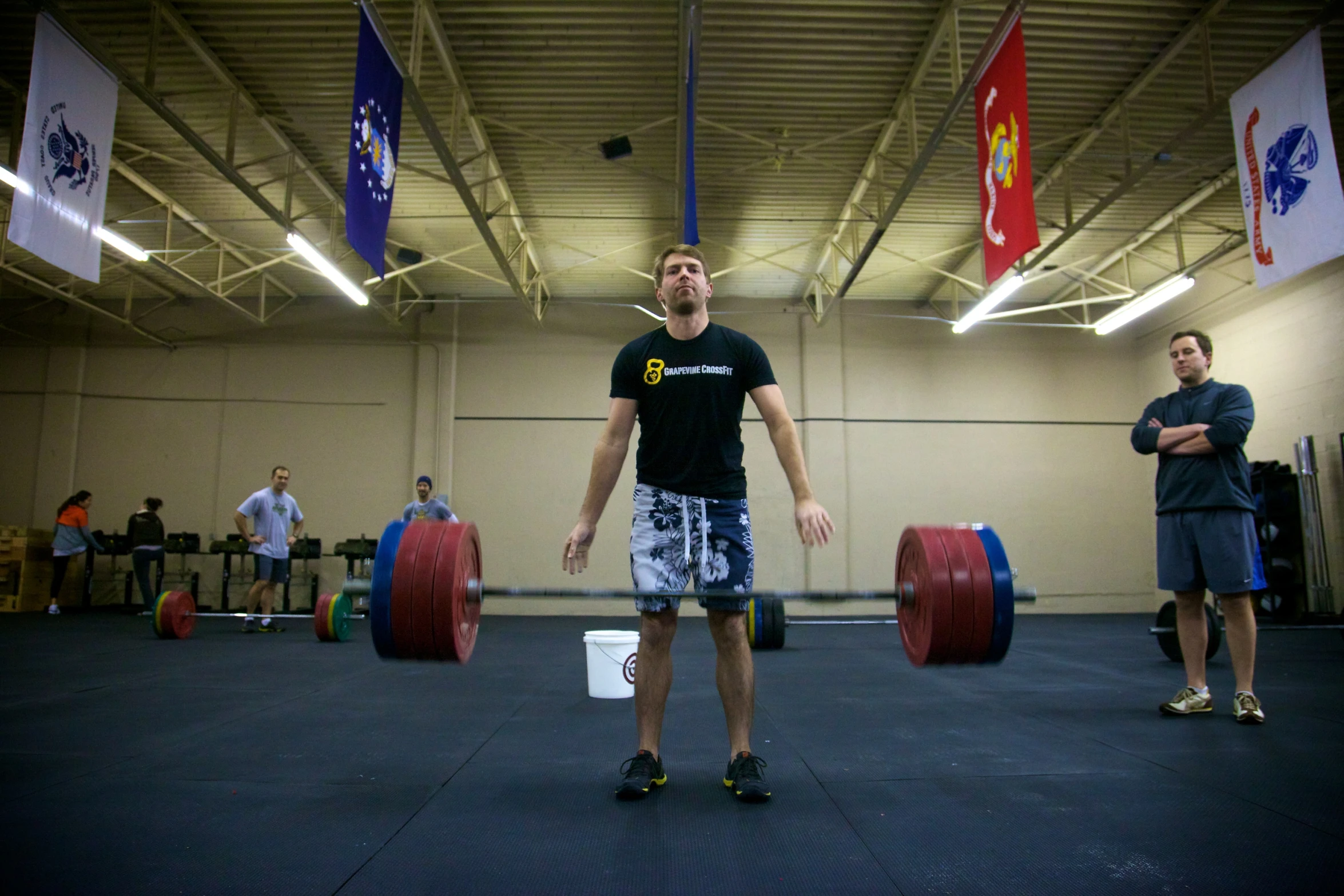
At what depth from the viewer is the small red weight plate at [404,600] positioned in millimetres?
1710

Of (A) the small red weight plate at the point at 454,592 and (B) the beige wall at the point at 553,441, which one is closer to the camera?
(A) the small red weight plate at the point at 454,592

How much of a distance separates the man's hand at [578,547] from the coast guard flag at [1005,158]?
10.1ft

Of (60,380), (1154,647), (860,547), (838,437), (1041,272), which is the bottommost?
(1154,647)

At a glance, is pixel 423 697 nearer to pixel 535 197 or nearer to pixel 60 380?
pixel 535 197

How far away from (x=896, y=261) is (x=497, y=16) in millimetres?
4899

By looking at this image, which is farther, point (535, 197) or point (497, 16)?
point (535, 197)

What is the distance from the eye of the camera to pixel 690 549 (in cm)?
186

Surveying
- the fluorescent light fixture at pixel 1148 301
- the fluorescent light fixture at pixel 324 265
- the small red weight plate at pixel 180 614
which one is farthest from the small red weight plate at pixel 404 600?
the fluorescent light fixture at pixel 1148 301

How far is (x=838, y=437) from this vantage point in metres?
8.49

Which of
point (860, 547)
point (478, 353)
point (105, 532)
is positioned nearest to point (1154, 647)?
point (860, 547)

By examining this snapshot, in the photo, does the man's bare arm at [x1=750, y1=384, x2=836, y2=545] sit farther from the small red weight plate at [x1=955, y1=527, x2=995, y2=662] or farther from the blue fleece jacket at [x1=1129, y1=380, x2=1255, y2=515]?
the blue fleece jacket at [x1=1129, y1=380, x2=1255, y2=515]

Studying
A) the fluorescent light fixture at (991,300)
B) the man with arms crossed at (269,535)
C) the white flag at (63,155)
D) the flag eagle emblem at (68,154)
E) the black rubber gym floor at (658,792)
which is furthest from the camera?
the fluorescent light fixture at (991,300)

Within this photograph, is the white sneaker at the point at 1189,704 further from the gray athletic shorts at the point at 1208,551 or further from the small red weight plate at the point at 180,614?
the small red weight plate at the point at 180,614

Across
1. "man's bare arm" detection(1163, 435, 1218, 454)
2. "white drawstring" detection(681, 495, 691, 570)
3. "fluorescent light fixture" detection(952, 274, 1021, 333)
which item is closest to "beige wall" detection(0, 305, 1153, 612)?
"fluorescent light fixture" detection(952, 274, 1021, 333)
